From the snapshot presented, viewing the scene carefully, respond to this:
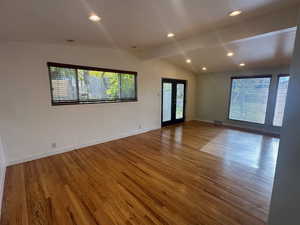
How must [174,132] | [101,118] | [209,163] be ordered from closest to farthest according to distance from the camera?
[209,163], [101,118], [174,132]

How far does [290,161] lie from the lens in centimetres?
96

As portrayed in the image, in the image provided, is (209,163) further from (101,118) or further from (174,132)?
(101,118)

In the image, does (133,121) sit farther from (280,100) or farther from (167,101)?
(280,100)

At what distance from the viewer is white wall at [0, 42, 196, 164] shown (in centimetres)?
285

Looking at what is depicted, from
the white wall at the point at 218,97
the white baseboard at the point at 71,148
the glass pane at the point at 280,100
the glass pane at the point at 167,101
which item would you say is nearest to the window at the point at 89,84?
the white baseboard at the point at 71,148

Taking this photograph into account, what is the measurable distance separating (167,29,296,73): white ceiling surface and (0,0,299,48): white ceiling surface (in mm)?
1191

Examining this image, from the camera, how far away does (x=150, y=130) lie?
557cm

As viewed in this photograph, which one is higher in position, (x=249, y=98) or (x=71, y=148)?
(x=249, y=98)

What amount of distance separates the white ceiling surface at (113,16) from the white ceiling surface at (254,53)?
1.19 metres

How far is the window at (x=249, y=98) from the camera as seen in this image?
5.48 m

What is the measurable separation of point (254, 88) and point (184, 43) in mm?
4022

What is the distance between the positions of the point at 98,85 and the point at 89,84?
257 mm

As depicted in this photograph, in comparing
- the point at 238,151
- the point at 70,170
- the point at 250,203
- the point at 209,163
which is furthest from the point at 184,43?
the point at 70,170

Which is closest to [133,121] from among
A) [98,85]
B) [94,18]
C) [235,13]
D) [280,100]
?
[98,85]
